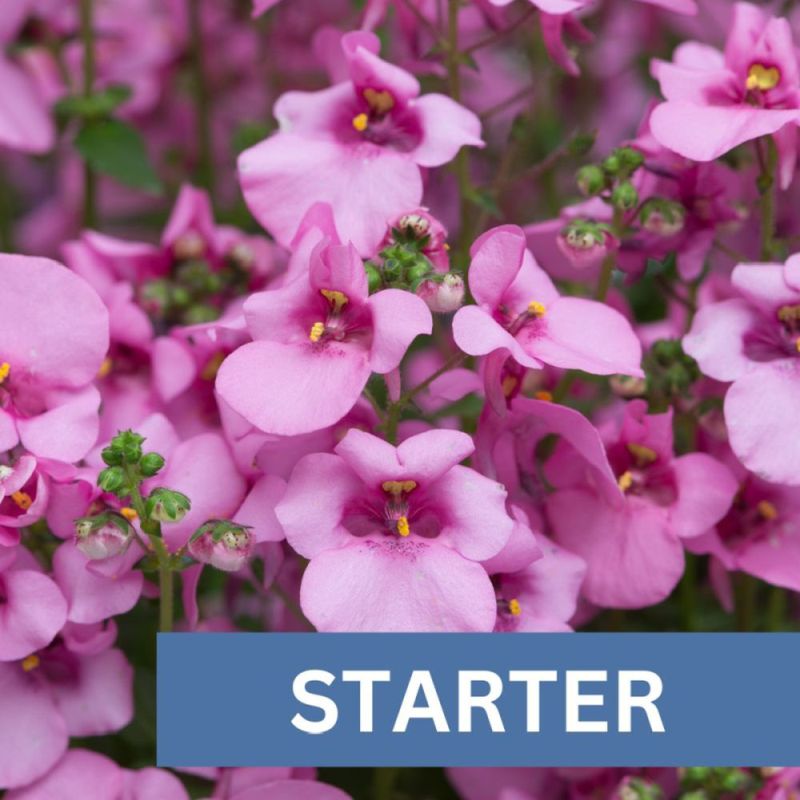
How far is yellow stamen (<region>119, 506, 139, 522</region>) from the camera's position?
2.65ft

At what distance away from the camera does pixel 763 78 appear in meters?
0.92

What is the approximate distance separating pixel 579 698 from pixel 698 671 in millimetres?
76

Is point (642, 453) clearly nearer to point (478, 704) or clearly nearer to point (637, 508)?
point (637, 508)

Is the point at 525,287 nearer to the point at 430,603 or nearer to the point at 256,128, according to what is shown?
the point at 430,603

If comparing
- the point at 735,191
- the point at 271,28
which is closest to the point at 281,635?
the point at 735,191

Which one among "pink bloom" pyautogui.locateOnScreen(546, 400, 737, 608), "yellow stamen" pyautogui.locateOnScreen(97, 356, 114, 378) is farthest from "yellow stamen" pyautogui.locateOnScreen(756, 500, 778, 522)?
"yellow stamen" pyautogui.locateOnScreen(97, 356, 114, 378)

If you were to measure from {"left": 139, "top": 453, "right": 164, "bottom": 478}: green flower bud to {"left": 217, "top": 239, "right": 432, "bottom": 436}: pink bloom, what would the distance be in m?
0.06

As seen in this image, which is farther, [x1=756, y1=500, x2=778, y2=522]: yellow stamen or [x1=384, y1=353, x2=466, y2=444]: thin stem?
[x1=756, y1=500, x2=778, y2=522]: yellow stamen

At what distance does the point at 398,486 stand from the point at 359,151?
10.4 inches

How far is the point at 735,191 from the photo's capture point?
3.20 ft

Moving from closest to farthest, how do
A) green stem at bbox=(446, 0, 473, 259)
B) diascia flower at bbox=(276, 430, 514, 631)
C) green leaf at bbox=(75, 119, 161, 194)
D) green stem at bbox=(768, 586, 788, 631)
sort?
diascia flower at bbox=(276, 430, 514, 631), green stem at bbox=(446, 0, 473, 259), green stem at bbox=(768, 586, 788, 631), green leaf at bbox=(75, 119, 161, 194)

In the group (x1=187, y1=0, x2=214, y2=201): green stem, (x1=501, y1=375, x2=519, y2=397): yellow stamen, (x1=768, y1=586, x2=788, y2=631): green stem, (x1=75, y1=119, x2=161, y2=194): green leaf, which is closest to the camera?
(x1=501, y1=375, x2=519, y2=397): yellow stamen

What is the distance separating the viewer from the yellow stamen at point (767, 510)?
93 centimetres

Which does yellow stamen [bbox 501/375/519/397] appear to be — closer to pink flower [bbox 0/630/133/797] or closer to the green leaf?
pink flower [bbox 0/630/133/797]
